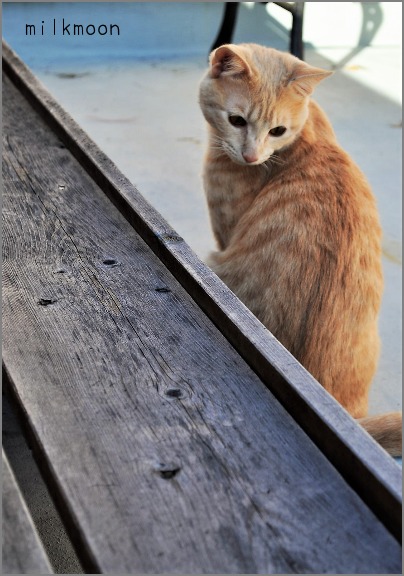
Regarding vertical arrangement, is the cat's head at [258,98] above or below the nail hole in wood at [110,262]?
above

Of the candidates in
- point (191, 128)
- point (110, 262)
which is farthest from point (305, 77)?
point (191, 128)

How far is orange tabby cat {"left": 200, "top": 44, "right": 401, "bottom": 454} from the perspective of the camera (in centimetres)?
148

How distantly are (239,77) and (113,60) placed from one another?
308cm

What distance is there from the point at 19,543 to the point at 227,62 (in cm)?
128

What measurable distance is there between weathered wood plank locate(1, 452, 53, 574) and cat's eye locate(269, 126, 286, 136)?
1.16 metres

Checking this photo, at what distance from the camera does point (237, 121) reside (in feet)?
5.73

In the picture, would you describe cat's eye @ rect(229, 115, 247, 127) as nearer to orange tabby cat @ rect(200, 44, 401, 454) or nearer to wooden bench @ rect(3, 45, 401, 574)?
orange tabby cat @ rect(200, 44, 401, 454)

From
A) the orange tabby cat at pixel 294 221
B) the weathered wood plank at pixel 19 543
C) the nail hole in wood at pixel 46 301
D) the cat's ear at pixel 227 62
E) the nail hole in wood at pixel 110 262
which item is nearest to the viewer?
the weathered wood plank at pixel 19 543

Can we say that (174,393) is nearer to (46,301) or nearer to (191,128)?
(46,301)

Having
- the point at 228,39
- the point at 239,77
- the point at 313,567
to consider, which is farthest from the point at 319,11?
the point at 313,567

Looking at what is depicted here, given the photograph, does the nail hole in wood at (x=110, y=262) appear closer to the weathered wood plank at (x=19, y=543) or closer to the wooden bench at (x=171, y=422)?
the wooden bench at (x=171, y=422)

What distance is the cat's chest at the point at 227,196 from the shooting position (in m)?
1.75

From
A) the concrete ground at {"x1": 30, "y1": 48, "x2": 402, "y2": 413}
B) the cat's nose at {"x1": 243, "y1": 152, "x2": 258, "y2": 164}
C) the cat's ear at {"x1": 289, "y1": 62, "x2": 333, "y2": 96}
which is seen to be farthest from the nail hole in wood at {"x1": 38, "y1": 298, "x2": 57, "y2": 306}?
the concrete ground at {"x1": 30, "y1": 48, "x2": 402, "y2": 413}

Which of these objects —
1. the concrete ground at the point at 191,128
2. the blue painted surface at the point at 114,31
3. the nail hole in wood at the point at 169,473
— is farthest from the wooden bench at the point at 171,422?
the blue painted surface at the point at 114,31
